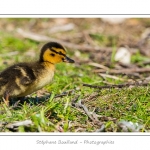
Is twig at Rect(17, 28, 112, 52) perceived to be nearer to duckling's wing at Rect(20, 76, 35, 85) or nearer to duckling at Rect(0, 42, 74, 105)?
duckling at Rect(0, 42, 74, 105)

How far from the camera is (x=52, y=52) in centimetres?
404

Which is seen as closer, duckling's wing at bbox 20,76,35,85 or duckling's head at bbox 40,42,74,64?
duckling's wing at bbox 20,76,35,85

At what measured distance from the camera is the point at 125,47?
6.04m

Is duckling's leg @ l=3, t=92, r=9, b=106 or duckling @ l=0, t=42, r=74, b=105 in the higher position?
duckling @ l=0, t=42, r=74, b=105

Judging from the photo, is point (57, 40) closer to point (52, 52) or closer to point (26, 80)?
point (52, 52)

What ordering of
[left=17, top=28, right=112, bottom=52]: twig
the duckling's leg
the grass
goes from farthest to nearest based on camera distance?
[left=17, top=28, right=112, bottom=52]: twig
the duckling's leg
the grass

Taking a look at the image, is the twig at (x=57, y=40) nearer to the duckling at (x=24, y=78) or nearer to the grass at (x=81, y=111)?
the grass at (x=81, y=111)

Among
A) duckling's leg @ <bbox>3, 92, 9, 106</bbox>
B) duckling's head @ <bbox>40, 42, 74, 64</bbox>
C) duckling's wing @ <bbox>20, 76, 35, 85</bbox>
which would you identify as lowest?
duckling's leg @ <bbox>3, 92, 9, 106</bbox>

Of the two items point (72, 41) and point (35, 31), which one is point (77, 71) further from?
point (35, 31)

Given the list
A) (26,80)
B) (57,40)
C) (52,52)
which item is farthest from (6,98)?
(57,40)

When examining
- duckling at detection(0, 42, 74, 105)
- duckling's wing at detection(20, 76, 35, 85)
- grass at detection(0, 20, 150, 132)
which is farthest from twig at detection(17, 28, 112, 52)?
duckling's wing at detection(20, 76, 35, 85)

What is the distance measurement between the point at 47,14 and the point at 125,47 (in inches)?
47.4

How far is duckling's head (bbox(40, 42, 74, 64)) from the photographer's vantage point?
13.1ft

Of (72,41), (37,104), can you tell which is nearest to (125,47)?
(72,41)
